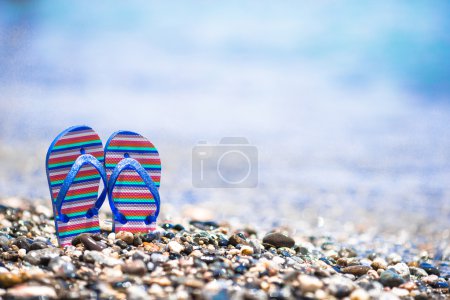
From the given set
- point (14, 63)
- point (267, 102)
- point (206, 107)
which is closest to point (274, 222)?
point (206, 107)

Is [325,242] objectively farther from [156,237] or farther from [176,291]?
[176,291]

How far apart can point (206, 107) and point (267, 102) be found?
4.68 ft

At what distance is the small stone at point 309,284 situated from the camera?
2.44 meters

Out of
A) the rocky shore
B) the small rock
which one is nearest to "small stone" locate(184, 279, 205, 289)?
the rocky shore

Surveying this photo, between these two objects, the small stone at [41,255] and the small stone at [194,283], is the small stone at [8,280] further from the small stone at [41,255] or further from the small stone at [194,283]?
the small stone at [194,283]

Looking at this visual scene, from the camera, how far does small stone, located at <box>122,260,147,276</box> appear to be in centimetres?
257

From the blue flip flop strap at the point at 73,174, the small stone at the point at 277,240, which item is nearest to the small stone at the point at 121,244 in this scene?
the blue flip flop strap at the point at 73,174

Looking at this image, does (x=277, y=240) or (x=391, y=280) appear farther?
(x=277, y=240)

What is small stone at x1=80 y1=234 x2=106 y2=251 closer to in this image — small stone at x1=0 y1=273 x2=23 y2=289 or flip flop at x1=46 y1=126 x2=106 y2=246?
flip flop at x1=46 y1=126 x2=106 y2=246

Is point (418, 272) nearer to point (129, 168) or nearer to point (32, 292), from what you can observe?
point (129, 168)

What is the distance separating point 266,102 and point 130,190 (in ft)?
30.2

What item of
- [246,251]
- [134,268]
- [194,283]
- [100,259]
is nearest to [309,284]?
[194,283]

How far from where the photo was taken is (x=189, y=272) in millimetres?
2613

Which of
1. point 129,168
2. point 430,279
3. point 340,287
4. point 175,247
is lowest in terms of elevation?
point 430,279
